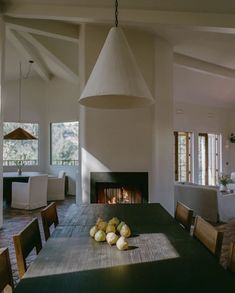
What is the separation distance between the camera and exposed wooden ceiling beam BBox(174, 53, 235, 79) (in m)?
6.65

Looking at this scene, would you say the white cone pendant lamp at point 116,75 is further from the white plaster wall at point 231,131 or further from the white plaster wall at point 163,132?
the white plaster wall at point 231,131

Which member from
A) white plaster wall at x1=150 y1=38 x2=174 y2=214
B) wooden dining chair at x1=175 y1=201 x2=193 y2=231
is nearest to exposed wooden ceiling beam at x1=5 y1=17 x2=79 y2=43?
white plaster wall at x1=150 y1=38 x2=174 y2=214

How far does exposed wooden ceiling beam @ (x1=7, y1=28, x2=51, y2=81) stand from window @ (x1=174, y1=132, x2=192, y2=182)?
476cm

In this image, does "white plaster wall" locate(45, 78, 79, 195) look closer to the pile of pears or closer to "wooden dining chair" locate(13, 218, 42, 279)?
"wooden dining chair" locate(13, 218, 42, 279)

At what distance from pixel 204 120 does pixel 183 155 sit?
1.58 metres

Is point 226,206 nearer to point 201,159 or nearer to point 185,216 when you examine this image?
point 185,216

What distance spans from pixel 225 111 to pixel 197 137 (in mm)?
1938

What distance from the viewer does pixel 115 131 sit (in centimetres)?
525

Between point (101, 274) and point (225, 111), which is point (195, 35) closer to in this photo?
point (101, 274)

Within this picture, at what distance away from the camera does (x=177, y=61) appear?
6.60 m

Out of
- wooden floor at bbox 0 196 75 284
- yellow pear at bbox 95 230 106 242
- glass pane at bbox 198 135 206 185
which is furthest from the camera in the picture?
glass pane at bbox 198 135 206 185

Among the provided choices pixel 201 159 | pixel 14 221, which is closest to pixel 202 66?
pixel 201 159

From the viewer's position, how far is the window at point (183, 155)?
9812mm

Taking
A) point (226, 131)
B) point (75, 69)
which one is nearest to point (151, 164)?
point (75, 69)
